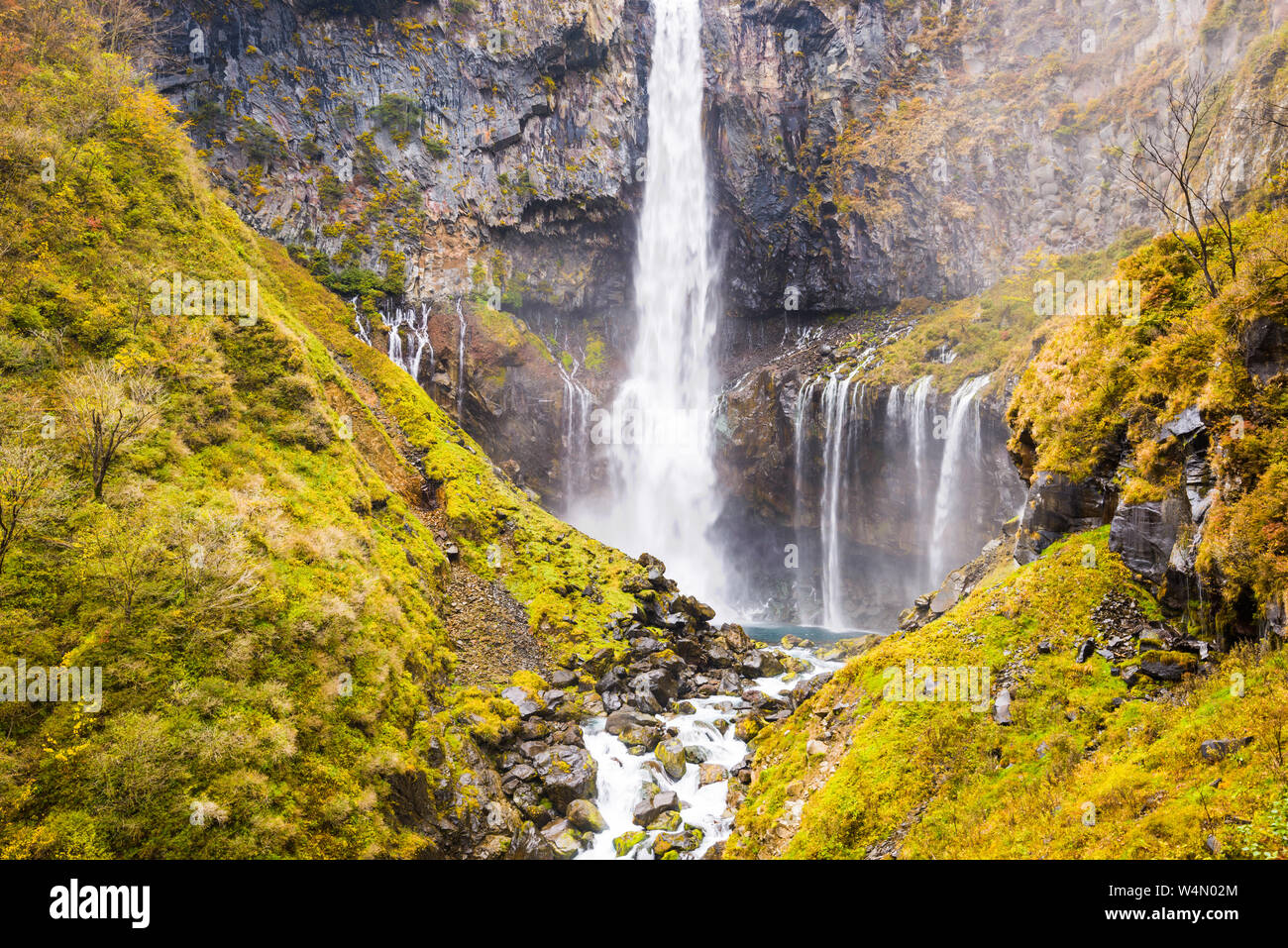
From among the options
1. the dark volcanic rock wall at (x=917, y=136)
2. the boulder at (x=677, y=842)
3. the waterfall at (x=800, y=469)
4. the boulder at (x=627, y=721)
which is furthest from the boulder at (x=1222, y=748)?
the dark volcanic rock wall at (x=917, y=136)

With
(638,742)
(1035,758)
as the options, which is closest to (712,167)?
(638,742)

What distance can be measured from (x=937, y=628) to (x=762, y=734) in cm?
670

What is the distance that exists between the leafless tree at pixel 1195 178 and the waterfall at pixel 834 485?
58.1 feet

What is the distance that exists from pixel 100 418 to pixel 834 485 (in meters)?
37.0

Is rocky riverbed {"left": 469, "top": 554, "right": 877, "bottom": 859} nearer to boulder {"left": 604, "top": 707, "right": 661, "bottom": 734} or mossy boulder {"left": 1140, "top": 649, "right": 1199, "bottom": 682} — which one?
boulder {"left": 604, "top": 707, "right": 661, "bottom": 734}

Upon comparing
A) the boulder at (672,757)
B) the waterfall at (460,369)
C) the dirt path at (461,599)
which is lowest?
the boulder at (672,757)

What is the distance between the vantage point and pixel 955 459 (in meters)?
34.6

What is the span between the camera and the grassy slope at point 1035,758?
6.12 m

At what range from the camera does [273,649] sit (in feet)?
38.3

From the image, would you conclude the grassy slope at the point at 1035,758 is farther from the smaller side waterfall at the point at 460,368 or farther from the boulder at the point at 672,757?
the smaller side waterfall at the point at 460,368

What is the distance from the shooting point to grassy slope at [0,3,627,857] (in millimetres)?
9250

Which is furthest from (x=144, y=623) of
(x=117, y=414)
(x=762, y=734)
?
(x=762, y=734)

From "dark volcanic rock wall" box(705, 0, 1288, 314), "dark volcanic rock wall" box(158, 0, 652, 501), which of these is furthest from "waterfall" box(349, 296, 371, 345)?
"dark volcanic rock wall" box(705, 0, 1288, 314)

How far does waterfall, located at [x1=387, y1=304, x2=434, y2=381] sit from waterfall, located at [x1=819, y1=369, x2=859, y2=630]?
26.3 meters
